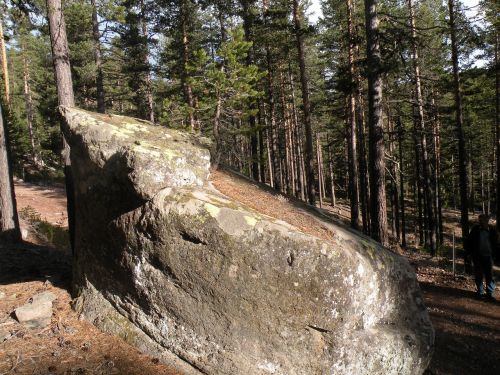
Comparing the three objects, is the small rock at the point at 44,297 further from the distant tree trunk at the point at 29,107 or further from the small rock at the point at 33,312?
the distant tree trunk at the point at 29,107

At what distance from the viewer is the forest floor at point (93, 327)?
4320 mm

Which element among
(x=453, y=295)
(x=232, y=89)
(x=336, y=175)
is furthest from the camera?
(x=336, y=175)

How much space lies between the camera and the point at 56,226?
12.8m

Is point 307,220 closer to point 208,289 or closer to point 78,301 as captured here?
point 208,289

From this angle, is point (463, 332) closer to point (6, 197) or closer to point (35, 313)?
point (35, 313)

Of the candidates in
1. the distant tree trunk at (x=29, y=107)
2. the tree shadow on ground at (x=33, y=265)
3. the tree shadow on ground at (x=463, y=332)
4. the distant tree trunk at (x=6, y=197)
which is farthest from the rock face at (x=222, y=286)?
the distant tree trunk at (x=29, y=107)

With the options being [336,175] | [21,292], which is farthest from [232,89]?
[336,175]

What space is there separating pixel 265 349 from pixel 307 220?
2123 millimetres

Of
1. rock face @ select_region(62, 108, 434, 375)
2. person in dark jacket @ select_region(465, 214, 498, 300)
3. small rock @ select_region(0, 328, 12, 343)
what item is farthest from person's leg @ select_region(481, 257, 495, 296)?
small rock @ select_region(0, 328, 12, 343)

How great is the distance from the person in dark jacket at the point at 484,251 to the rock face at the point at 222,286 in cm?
490

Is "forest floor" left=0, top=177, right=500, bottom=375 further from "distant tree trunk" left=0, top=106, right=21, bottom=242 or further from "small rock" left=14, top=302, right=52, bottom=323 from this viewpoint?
"distant tree trunk" left=0, top=106, right=21, bottom=242

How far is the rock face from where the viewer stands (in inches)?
178

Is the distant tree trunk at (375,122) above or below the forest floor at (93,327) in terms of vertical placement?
above

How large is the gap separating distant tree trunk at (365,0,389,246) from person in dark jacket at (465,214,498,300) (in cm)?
213
